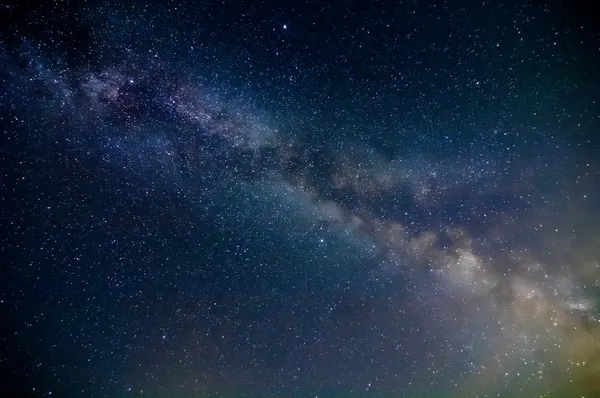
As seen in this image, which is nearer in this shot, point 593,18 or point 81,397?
point 593,18

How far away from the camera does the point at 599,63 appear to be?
117 inches

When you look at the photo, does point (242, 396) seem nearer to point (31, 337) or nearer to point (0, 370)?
point (31, 337)

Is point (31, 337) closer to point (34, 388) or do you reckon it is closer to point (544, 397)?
point (34, 388)

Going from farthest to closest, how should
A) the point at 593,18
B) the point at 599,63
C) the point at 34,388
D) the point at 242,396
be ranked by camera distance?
the point at 34,388, the point at 242,396, the point at 599,63, the point at 593,18

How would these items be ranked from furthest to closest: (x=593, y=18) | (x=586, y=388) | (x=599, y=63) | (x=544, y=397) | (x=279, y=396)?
(x=586, y=388)
(x=544, y=397)
(x=279, y=396)
(x=599, y=63)
(x=593, y=18)

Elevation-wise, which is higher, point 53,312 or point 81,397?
point 53,312

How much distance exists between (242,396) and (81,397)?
26.7 ft

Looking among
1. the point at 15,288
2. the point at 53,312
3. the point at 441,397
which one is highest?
the point at 15,288

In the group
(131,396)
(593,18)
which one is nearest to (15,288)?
(131,396)

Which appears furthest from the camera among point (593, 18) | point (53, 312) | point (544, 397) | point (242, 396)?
point (544, 397)

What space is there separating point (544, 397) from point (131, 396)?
36.2 metres

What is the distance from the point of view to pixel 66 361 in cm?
1344

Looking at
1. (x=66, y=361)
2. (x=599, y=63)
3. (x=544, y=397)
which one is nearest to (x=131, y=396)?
(x=66, y=361)

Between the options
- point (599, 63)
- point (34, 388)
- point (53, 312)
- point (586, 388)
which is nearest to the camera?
point (599, 63)
